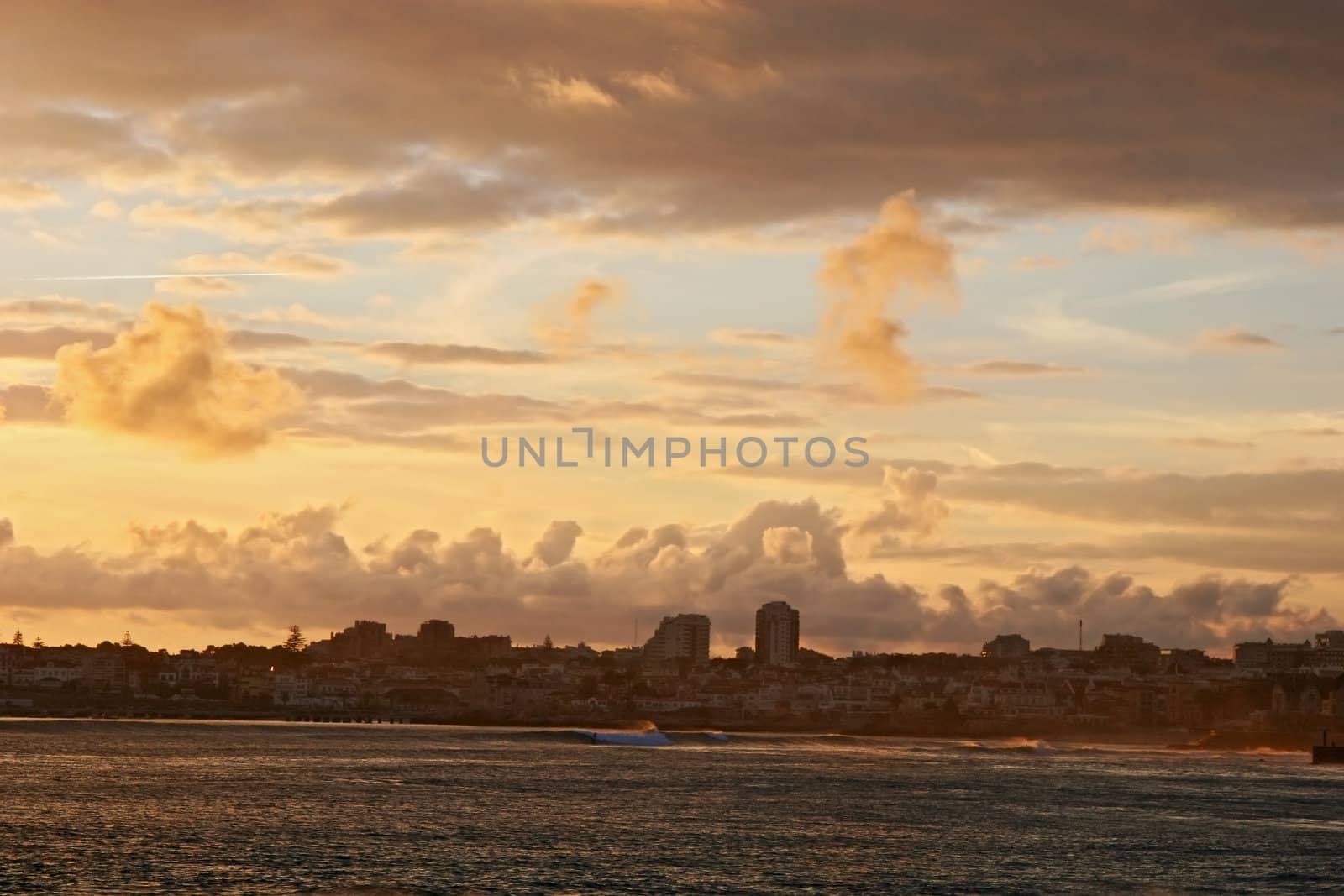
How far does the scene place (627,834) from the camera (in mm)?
109500

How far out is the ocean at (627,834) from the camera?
87125 mm

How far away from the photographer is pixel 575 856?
317ft

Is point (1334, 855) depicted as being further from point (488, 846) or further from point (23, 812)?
point (23, 812)

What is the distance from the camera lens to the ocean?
3430 inches

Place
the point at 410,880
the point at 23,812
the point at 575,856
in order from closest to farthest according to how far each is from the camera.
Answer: the point at 410,880 → the point at 575,856 → the point at 23,812

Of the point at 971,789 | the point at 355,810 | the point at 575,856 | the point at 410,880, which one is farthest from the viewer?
the point at 971,789

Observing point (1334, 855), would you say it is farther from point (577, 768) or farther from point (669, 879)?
point (577, 768)

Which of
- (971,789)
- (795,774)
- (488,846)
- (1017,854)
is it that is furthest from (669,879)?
(795,774)

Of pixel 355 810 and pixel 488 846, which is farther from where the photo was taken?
pixel 355 810

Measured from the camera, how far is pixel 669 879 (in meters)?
87.4

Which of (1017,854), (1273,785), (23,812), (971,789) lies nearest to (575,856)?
(1017,854)

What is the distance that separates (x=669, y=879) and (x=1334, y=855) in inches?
1676

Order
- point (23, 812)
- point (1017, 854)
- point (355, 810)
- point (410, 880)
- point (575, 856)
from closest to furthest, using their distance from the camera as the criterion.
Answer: point (410, 880) → point (575, 856) → point (1017, 854) → point (23, 812) → point (355, 810)

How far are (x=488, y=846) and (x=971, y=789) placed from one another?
250ft
